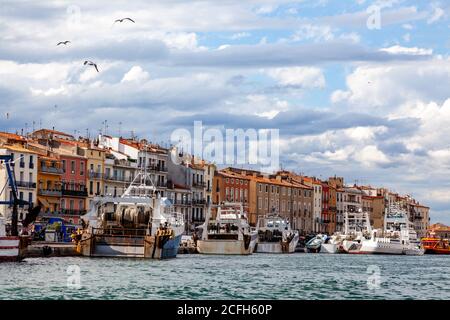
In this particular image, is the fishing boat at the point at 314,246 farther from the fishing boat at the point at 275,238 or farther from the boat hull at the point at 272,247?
the boat hull at the point at 272,247

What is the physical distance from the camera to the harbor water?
153 ft

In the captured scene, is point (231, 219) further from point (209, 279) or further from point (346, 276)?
point (209, 279)

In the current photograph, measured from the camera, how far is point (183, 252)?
356 ft

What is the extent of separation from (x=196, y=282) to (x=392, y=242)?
95.2 meters

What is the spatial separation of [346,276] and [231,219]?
45423 millimetres

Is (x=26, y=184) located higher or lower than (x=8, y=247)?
higher

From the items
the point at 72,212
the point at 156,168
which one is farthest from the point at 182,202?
the point at 72,212

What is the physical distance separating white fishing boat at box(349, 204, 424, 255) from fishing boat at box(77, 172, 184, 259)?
203 feet

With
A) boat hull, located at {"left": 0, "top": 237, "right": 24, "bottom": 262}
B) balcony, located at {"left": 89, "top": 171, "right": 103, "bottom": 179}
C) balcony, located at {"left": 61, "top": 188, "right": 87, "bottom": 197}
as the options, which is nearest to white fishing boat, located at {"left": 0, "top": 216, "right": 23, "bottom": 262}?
boat hull, located at {"left": 0, "top": 237, "right": 24, "bottom": 262}

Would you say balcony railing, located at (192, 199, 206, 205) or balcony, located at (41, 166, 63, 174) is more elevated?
balcony, located at (41, 166, 63, 174)

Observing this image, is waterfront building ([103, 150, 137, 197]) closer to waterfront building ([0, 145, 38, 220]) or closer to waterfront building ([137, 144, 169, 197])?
waterfront building ([137, 144, 169, 197])

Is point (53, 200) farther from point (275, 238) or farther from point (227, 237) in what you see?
point (275, 238)

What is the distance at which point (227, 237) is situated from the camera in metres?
106

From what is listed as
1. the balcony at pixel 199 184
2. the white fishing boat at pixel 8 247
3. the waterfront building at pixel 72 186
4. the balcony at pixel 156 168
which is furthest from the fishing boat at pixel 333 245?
the white fishing boat at pixel 8 247
